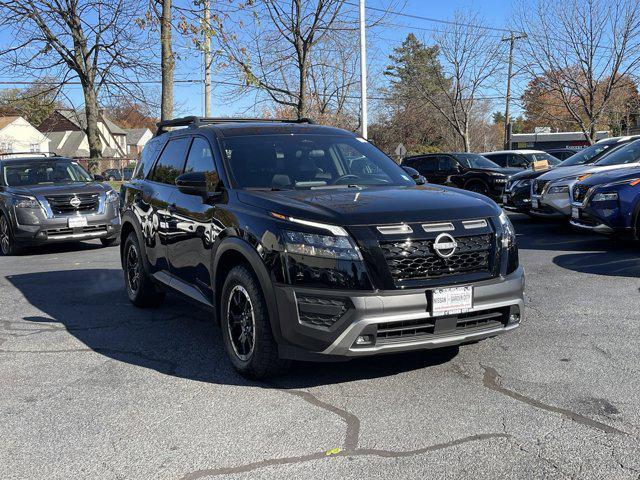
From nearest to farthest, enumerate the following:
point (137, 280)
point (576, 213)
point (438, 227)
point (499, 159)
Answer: point (438, 227)
point (137, 280)
point (576, 213)
point (499, 159)

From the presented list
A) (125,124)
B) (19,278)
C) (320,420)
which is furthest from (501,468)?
(125,124)

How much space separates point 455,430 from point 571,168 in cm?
956

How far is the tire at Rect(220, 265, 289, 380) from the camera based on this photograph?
412cm

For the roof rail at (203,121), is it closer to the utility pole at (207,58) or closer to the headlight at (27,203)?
the headlight at (27,203)

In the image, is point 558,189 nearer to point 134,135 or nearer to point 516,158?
point 516,158

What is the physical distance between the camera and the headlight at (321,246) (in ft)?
12.6

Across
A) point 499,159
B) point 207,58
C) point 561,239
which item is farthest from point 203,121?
point 207,58

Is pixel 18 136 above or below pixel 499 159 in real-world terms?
above

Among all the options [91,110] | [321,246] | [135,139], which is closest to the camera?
[321,246]

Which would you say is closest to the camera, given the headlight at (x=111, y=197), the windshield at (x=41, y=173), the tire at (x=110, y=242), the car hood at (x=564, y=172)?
the car hood at (x=564, y=172)

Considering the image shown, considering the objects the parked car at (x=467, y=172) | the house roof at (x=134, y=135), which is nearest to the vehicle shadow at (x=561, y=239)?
the parked car at (x=467, y=172)

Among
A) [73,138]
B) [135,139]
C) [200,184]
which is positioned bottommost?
[200,184]

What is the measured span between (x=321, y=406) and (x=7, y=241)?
9.26 m

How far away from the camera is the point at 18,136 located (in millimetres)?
70688
